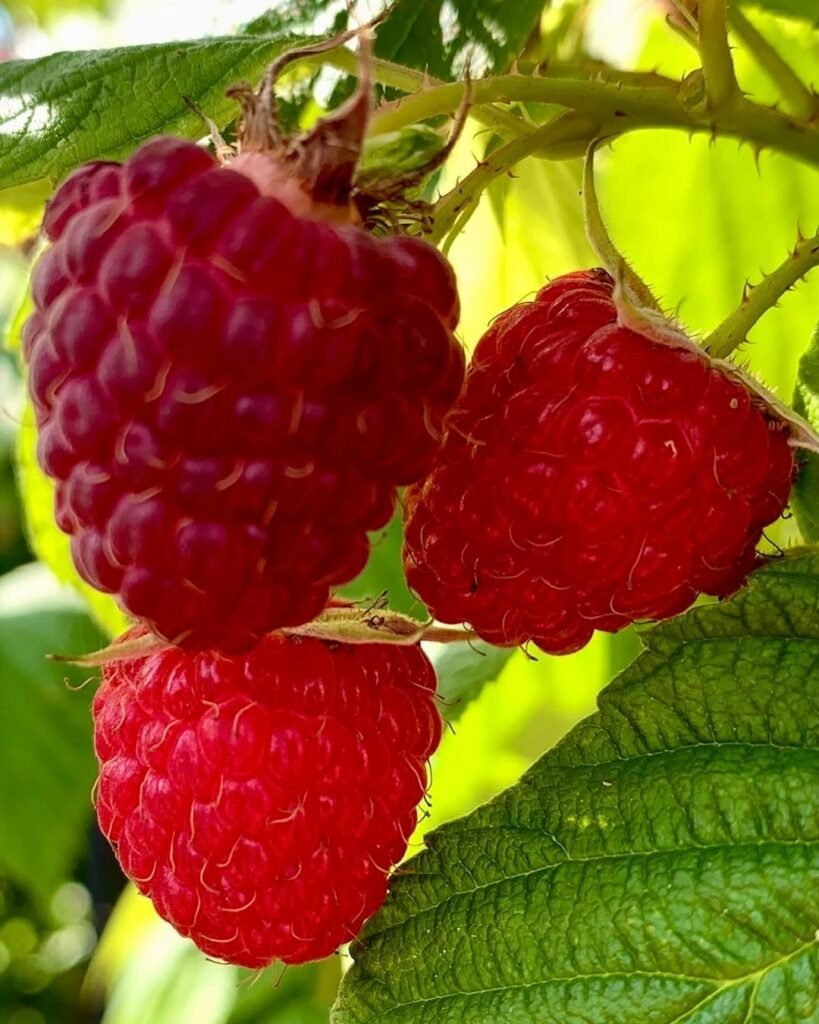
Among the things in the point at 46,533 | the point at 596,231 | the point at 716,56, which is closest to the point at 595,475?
the point at 596,231

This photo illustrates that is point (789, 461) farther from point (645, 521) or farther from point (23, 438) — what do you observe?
point (23, 438)

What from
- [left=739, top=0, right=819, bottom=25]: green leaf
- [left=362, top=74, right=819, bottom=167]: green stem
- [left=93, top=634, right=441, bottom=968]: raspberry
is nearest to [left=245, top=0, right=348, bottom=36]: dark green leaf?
[left=362, top=74, right=819, bottom=167]: green stem

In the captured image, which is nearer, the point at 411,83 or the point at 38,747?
the point at 411,83

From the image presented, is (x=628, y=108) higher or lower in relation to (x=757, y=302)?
higher

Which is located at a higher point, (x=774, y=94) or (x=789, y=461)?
(x=774, y=94)

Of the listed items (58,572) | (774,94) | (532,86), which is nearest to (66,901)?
(58,572)

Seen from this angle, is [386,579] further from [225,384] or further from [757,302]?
[225,384]

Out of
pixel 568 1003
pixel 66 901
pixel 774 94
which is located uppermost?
pixel 774 94
